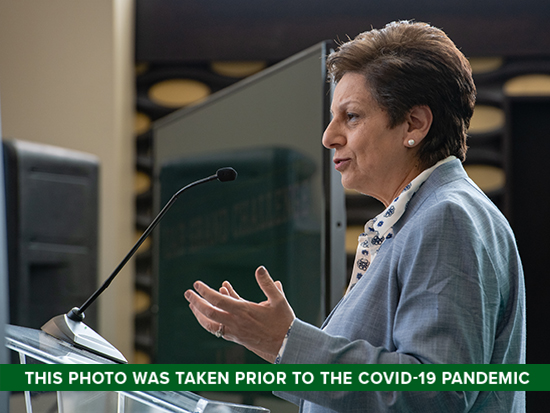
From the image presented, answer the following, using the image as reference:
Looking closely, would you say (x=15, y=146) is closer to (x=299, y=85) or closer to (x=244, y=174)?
(x=244, y=174)

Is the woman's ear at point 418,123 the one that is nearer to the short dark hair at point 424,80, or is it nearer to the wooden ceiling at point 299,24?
the short dark hair at point 424,80

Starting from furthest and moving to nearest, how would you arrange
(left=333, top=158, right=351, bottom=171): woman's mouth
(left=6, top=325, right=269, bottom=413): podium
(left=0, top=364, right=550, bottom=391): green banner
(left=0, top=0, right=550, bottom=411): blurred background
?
(left=0, top=0, right=550, bottom=411): blurred background → (left=333, top=158, right=351, bottom=171): woman's mouth → (left=6, top=325, right=269, bottom=413): podium → (left=0, top=364, right=550, bottom=391): green banner

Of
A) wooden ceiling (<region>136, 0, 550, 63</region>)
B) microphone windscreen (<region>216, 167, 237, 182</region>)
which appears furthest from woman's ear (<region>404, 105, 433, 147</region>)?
wooden ceiling (<region>136, 0, 550, 63</region>)

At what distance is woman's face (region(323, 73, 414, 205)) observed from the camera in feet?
2.87

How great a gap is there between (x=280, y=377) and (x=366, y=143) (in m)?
0.39

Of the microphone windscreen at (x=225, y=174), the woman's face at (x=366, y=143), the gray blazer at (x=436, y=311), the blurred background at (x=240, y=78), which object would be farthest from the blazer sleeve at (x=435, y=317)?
the blurred background at (x=240, y=78)

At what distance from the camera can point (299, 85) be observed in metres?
1.53

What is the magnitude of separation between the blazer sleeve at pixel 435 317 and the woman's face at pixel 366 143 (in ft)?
0.56

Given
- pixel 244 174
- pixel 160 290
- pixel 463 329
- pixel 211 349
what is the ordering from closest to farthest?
1. pixel 463 329
2. pixel 244 174
3. pixel 211 349
4. pixel 160 290

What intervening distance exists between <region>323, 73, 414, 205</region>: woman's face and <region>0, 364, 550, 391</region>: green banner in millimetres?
328

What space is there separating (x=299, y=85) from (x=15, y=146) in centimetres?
113

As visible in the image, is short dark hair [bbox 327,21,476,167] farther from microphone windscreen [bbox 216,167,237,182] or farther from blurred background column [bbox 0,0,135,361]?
blurred background column [bbox 0,0,135,361]

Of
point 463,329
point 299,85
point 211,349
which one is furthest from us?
point 211,349

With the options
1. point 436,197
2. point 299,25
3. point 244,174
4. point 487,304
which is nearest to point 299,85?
point 244,174
